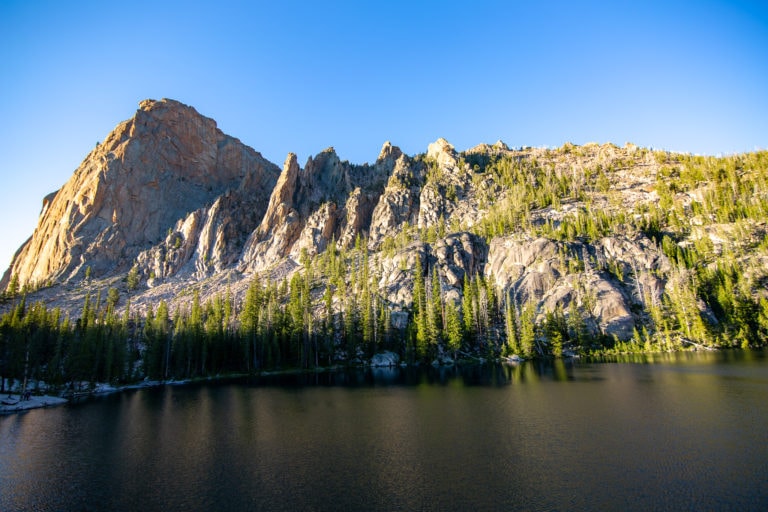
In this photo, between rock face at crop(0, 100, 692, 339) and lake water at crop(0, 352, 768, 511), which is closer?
lake water at crop(0, 352, 768, 511)

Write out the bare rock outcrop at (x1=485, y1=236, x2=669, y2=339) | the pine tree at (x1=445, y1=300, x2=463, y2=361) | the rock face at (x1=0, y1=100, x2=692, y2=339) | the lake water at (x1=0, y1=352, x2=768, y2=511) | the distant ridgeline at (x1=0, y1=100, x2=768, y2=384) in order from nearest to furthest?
the lake water at (x1=0, y1=352, x2=768, y2=511) < the distant ridgeline at (x1=0, y1=100, x2=768, y2=384) < the pine tree at (x1=445, y1=300, x2=463, y2=361) < the bare rock outcrop at (x1=485, y1=236, x2=669, y2=339) < the rock face at (x1=0, y1=100, x2=692, y2=339)

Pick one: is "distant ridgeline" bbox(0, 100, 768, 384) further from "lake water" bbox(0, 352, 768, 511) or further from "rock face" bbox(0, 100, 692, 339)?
"lake water" bbox(0, 352, 768, 511)

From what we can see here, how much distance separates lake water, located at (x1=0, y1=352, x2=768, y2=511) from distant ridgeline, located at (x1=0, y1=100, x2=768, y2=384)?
47.3 m

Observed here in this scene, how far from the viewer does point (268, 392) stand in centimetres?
5541

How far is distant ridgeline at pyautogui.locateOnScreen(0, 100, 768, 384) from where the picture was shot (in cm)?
9025

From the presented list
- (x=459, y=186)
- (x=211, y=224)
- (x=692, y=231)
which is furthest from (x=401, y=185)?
(x=692, y=231)

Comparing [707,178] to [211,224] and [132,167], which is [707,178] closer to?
[211,224]

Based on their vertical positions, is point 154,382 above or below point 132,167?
below

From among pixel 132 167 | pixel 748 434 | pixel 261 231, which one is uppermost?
pixel 132 167

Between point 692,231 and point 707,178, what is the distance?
41064mm

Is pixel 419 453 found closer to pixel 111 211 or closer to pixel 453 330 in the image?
pixel 453 330

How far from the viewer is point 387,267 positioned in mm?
130250

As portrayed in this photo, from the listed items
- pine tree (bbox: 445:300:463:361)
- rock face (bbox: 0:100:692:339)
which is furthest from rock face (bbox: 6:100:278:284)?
pine tree (bbox: 445:300:463:361)

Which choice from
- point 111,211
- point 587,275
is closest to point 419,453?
point 587,275
